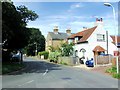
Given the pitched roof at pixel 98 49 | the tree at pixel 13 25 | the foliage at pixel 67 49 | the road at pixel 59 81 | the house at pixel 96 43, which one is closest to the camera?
the road at pixel 59 81

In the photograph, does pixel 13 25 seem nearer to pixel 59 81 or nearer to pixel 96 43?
pixel 59 81

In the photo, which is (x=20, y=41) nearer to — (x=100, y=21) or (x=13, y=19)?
(x=13, y=19)

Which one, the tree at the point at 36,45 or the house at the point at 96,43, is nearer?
the house at the point at 96,43

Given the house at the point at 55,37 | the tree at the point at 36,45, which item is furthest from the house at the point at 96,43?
the tree at the point at 36,45

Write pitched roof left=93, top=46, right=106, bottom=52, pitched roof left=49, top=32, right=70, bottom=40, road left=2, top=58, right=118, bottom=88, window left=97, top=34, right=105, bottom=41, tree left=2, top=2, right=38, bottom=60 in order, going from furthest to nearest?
pitched roof left=49, top=32, right=70, bottom=40
window left=97, top=34, right=105, bottom=41
pitched roof left=93, top=46, right=106, bottom=52
tree left=2, top=2, right=38, bottom=60
road left=2, top=58, right=118, bottom=88

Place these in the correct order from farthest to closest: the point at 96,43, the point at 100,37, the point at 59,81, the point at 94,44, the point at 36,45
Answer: the point at 36,45
the point at 100,37
the point at 96,43
the point at 94,44
the point at 59,81

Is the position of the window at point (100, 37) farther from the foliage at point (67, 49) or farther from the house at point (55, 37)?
the house at point (55, 37)

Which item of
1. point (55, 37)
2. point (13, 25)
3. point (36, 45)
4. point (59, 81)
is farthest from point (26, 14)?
point (36, 45)

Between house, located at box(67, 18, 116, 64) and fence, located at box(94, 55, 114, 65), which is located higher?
house, located at box(67, 18, 116, 64)

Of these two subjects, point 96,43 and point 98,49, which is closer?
point 98,49

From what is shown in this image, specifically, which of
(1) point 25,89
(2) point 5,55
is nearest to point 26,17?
(2) point 5,55

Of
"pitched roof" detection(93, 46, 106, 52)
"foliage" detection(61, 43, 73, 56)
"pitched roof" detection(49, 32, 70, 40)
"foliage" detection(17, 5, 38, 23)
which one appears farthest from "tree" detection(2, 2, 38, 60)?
"pitched roof" detection(49, 32, 70, 40)

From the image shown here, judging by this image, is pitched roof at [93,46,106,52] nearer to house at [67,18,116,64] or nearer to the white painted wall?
house at [67,18,116,64]

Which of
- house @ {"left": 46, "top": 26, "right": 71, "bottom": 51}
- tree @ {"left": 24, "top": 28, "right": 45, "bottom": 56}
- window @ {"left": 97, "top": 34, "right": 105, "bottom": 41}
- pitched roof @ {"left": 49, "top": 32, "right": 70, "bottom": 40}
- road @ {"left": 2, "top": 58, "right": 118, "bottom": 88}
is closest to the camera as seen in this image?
road @ {"left": 2, "top": 58, "right": 118, "bottom": 88}
